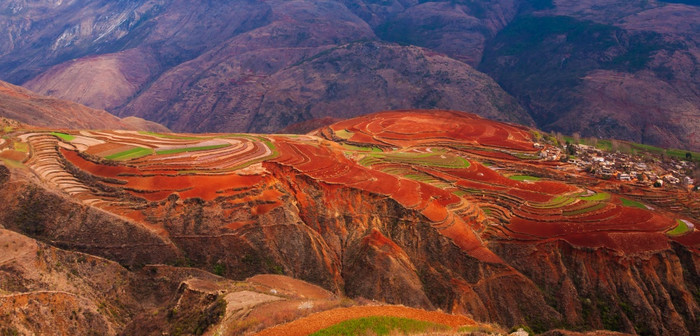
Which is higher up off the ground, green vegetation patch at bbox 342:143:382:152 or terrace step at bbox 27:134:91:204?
terrace step at bbox 27:134:91:204

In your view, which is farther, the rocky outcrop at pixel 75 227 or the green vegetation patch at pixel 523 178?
the green vegetation patch at pixel 523 178

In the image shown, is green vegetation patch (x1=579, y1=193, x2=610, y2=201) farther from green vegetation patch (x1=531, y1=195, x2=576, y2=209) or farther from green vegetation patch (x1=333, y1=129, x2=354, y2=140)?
green vegetation patch (x1=333, y1=129, x2=354, y2=140)

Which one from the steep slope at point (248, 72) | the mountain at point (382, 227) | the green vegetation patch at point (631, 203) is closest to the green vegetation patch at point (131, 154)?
the mountain at point (382, 227)

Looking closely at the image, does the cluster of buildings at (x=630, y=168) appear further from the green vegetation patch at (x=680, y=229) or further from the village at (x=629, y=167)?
the green vegetation patch at (x=680, y=229)

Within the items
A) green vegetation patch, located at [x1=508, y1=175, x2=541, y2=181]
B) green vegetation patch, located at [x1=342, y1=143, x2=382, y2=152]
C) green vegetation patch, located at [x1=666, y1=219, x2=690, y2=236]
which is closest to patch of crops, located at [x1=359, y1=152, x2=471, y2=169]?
green vegetation patch, located at [x1=342, y1=143, x2=382, y2=152]

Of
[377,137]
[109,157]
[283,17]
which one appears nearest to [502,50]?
[283,17]
